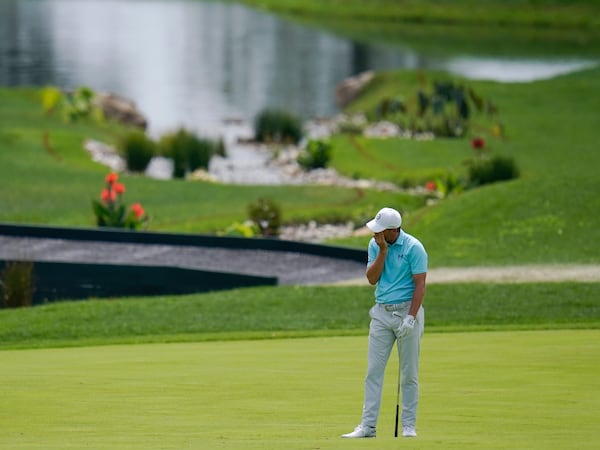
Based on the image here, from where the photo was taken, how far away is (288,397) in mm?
11500

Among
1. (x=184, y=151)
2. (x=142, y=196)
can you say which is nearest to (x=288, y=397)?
(x=142, y=196)

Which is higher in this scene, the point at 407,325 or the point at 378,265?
the point at 378,265

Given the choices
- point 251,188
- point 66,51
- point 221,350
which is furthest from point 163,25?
point 221,350

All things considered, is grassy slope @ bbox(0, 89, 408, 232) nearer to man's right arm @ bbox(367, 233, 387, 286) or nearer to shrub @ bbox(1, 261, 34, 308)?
shrub @ bbox(1, 261, 34, 308)

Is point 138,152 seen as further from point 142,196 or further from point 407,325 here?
point 407,325

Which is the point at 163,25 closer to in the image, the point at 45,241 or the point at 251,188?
the point at 251,188

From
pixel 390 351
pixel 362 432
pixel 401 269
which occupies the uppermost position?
pixel 401 269

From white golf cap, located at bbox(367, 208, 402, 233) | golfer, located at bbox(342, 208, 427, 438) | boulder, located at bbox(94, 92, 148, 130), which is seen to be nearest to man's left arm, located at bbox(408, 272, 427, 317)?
golfer, located at bbox(342, 208, 427, 438)

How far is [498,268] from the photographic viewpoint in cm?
2311

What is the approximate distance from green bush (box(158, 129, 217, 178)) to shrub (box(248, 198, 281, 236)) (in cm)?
1222

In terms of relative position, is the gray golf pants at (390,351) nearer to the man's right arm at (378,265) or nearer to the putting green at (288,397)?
the man's right arm at (378,265)

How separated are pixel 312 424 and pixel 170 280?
A: 1301cm

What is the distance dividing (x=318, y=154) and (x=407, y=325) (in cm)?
3214

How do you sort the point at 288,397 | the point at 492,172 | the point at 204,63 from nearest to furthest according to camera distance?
the point at 288,397 → the point at 492,172 → the point at 204,63
